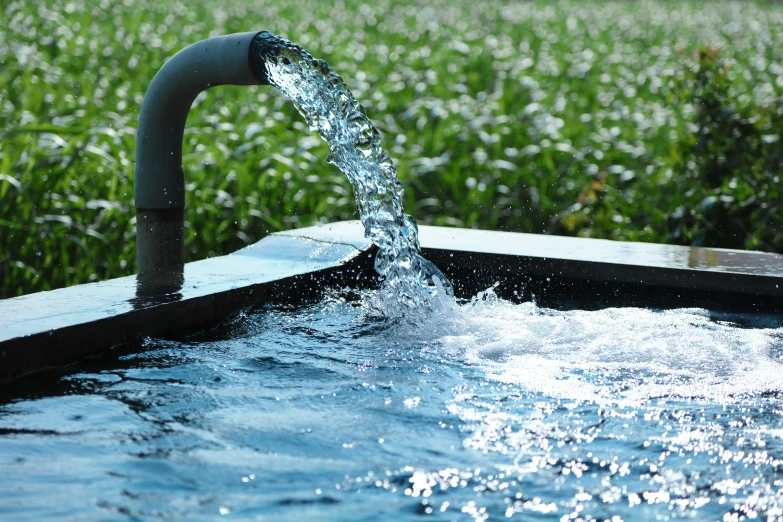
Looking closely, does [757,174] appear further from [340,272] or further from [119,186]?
[119,186]

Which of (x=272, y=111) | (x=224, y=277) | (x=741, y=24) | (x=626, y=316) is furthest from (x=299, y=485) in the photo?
(x=741, y=24)

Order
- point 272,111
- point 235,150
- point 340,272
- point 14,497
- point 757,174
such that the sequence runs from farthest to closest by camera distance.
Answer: point 272,111 < point 235,150 < point 757,174 < point 340,272 < point 14,497

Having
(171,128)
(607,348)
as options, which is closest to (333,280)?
(171,128)

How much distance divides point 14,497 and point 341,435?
1.88ft

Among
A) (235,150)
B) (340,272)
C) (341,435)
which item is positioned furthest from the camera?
(235,150)

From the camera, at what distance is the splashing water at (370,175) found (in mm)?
2900

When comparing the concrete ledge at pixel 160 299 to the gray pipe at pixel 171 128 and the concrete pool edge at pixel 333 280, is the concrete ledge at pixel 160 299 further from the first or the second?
the gray pipe at pixel 171 128

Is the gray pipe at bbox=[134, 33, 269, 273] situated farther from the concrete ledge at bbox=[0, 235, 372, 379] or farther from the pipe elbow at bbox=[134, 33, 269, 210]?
the concrete ledge at bbox=[0, 235, 372, 379]

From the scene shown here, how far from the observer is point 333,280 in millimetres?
3156

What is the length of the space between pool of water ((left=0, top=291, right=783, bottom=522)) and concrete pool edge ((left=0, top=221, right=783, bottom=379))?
7 centimetres

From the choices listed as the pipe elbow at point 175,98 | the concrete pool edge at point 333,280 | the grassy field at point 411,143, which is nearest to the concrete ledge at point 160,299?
the concrete pool edge at point 333,280

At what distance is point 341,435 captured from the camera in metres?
1.87

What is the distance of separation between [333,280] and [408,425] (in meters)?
1.26

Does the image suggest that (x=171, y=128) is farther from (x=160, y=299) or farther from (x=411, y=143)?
(x=411, y=143)
